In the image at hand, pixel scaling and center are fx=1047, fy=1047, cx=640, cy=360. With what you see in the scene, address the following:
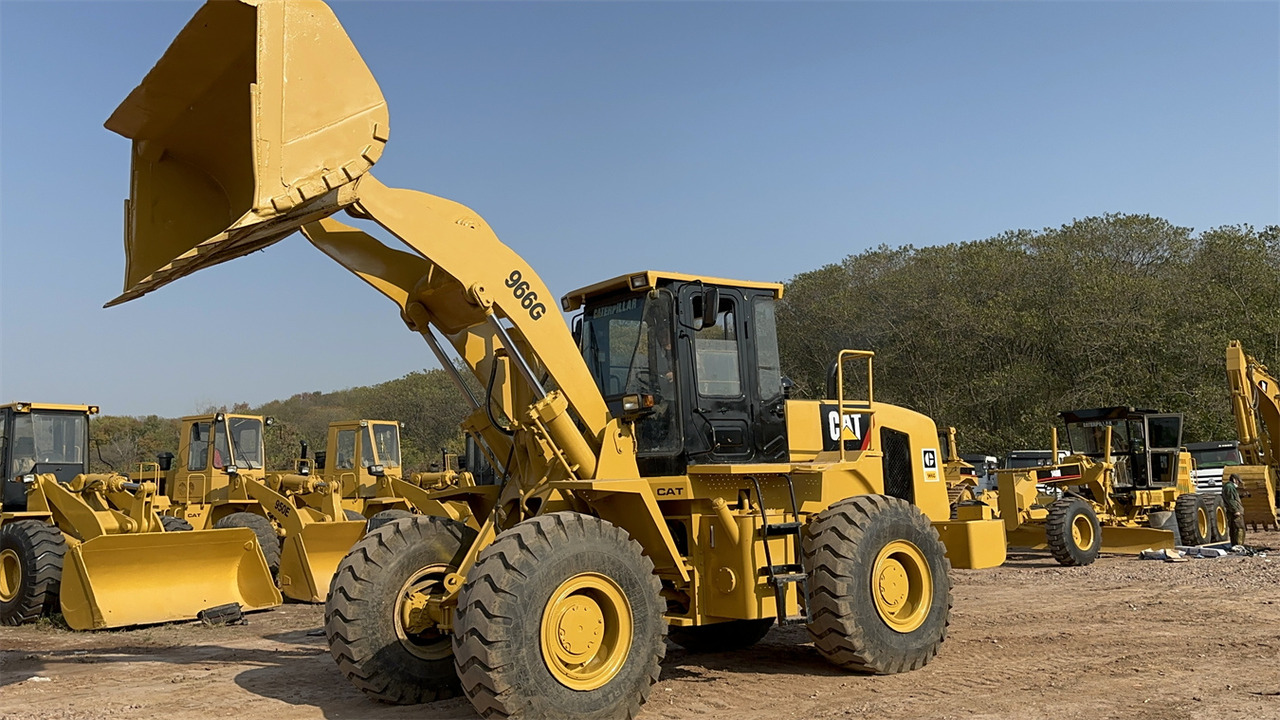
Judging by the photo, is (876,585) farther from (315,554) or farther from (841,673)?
(315,554)

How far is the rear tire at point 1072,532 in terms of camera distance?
1510cm

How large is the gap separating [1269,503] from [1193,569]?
786 centimetres

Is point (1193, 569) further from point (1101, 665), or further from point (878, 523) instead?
point (878, 523)

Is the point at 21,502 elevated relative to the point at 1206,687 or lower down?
elevated

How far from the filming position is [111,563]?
1035cm

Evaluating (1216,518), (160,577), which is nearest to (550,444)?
(160,577)

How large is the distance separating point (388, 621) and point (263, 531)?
301 inches

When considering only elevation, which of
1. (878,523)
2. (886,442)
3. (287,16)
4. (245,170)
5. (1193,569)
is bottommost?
(1193,569)

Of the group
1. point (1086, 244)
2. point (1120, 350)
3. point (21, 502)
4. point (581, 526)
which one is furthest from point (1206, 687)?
point (1086, 244)

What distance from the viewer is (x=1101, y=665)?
7.57 metres

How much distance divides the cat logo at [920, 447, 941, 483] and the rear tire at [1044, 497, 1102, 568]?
23.6 ft

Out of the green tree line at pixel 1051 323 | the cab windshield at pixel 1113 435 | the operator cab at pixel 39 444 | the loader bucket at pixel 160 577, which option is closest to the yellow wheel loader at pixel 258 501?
the loader bucket at pixel 160 577

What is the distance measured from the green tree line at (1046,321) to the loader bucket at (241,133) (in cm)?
2279

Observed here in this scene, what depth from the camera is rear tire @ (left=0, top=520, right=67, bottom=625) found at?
437 inches
